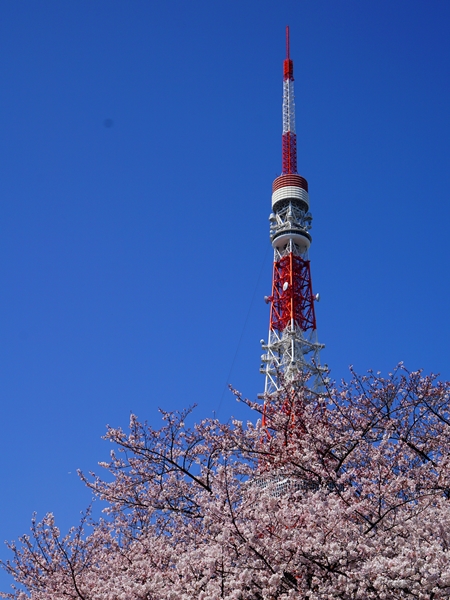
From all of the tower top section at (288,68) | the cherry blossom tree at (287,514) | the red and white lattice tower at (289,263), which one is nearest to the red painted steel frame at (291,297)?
the red and white lattice tower at (289,263)

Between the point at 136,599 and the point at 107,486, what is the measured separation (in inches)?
96.1

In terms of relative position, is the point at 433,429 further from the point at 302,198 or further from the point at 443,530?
the point at 302,198

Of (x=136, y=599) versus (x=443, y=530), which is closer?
(x=443, y=530)

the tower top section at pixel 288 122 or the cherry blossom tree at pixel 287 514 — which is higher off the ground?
the tower top section at pixel 288 122

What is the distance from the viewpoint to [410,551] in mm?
5547

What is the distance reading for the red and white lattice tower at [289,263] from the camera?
1236 inches

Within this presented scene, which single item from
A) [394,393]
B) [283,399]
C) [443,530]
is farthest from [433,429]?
[443,530]

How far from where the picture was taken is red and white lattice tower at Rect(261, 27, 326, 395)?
31391 millimetres

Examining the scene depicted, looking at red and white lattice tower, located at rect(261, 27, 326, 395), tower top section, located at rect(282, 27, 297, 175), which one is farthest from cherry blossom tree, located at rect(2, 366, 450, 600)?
tower top section, located at rect(282, 27, 297, 175)

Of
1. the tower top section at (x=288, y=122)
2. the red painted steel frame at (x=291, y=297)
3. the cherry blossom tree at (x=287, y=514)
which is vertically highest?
the tower top section at (x=288, y=122)

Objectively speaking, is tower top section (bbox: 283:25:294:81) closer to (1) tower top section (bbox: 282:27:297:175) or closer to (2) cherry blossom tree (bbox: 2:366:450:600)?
(1) tower top section (bbox: 282:27:297:175)

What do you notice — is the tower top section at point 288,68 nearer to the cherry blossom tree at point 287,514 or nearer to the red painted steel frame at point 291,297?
the red painted steel frame at point 291,297

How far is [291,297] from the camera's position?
3222cm

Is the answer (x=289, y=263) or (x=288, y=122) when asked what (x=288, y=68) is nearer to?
(x=288, y=122)
